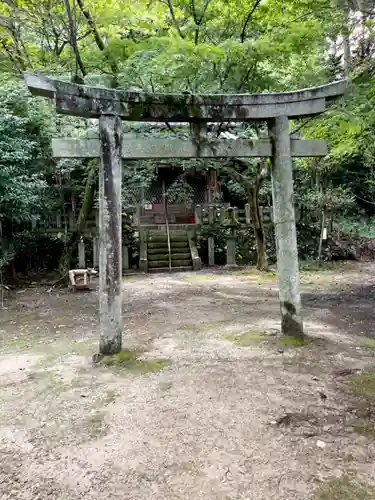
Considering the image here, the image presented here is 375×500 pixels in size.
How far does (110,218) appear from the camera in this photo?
522 cm

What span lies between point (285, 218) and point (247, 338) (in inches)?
73.3

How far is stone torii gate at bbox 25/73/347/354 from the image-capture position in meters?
5.16

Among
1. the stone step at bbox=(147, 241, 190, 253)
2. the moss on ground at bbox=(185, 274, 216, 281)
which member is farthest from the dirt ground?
the stone step at bbox=(147, 241, 190, 253)

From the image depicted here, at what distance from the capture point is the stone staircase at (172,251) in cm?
1457

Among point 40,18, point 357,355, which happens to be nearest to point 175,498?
point 357,355

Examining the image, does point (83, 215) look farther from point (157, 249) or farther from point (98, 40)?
point (98, 40)

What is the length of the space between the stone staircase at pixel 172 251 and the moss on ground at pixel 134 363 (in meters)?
9.08

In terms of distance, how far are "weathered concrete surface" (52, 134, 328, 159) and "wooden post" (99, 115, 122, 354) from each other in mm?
157

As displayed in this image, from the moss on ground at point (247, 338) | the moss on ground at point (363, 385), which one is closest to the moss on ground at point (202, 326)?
the moss on ground at point (247, 338)

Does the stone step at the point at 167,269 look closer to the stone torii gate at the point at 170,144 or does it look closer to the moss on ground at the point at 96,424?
the stone torii gate at the point at 170,144

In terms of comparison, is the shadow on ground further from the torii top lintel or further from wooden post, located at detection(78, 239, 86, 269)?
wooden post, located at detection(78, 239, 86, 269)

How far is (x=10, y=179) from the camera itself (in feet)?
31.7

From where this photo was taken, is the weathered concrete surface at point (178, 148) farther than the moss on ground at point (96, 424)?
Yes

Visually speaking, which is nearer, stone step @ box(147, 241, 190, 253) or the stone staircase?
the stone staircase
